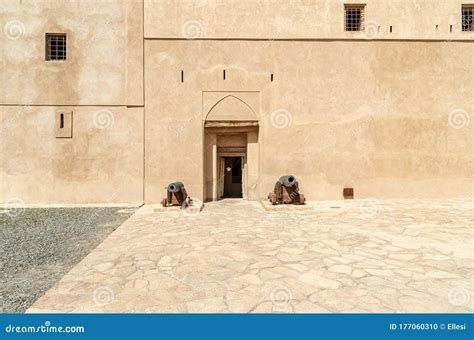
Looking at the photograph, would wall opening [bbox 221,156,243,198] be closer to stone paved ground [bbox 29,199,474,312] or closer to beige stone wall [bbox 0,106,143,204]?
beige stone wall [bbox 0,106,143,204]

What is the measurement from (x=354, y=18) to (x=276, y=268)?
10.7 meters

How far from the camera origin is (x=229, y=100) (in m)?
10.6

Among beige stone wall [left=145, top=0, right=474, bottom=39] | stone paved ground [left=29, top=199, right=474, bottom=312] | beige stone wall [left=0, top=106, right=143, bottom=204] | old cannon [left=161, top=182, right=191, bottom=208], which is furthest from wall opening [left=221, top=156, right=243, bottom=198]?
beige stone wall [left=145, top=0, right=474, bottom=39]

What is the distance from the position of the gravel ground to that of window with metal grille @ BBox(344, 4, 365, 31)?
34.3 ft

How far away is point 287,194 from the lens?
31.2ft

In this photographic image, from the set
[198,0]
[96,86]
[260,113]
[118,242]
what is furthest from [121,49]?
[118,242]

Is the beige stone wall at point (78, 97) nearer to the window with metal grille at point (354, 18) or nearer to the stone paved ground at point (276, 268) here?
the stone paved ground at point (276, 268)

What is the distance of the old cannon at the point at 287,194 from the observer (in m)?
9.41

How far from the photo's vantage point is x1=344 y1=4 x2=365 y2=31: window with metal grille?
1098 cm

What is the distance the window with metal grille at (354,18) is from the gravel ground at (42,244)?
1044 cm

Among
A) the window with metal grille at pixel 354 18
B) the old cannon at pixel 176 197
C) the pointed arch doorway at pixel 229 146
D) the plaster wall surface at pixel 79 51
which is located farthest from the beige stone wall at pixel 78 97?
the window with metal grille at pixel 354 18

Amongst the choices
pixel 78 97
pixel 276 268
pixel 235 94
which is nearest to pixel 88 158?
pixel 78 97

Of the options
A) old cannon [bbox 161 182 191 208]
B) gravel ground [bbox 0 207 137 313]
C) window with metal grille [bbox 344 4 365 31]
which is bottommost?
gravel ground [bbox 0 207 137 313]

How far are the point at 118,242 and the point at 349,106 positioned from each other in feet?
29.8
